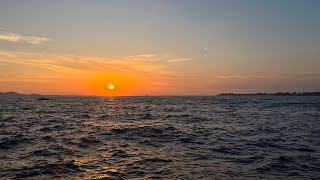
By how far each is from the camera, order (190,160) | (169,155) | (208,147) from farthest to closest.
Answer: (208,147) → (169,155) → (190,160)

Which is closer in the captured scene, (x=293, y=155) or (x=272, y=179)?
(x=272, y=179)

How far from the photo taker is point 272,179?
1527 cm

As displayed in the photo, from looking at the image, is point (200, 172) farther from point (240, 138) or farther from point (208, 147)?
point (240, 138)

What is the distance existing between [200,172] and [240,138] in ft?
43.3

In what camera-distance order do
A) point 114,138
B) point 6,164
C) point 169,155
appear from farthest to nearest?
1. point 114,138
2. point 169,155
3. point 6,164

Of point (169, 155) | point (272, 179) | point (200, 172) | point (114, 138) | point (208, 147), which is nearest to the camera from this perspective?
point (272, 179)

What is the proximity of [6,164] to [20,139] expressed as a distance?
9.11 m

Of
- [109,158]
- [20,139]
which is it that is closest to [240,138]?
[109,158]

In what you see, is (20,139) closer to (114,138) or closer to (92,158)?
(114,138)

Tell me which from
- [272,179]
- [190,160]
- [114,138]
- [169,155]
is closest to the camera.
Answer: [272,179]

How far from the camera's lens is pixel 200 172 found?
16.3 metres

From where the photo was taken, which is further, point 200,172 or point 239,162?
point 239,162

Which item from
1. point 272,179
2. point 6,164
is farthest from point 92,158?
point 272,179

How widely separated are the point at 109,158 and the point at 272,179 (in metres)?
9.12
